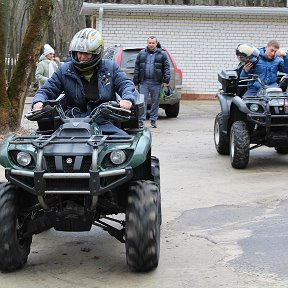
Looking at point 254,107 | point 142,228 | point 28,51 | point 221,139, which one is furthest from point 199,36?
point 142,228

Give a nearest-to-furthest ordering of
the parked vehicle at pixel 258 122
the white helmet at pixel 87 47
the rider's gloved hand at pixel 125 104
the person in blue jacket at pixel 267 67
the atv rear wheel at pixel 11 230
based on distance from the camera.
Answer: the atv rear wheel at pixel 11 230, the rider's gloved hand at pixel 125 104, the white helmet at pixel 87 47, the parked vehicle at pixel 258 122, the person in blue jacket at pixel 267 67

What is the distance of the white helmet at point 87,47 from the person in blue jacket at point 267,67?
17.4 ft

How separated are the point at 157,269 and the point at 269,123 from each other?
4910 millimetres

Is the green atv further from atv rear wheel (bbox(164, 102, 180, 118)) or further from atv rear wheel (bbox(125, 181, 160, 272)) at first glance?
atv rear wheel (bbox(164, 102, 180, 118))

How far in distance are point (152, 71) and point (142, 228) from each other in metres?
11.0

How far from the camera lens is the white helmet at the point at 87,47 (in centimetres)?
632

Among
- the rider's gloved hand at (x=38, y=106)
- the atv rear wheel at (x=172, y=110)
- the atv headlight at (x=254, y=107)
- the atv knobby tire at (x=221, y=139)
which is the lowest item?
the atv rear wheel at (x=172, y=110)

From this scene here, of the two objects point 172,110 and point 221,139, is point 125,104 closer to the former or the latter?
point 221,139

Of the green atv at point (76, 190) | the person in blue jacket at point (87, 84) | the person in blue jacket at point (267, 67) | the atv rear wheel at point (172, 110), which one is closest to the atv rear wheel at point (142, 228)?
the green atv at point (76, 190)

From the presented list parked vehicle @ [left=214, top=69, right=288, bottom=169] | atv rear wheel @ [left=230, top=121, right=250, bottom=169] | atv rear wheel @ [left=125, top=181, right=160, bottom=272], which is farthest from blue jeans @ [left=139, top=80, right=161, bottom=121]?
atv rear wheel @ [left=125, top=181, right=160, bottom=272]

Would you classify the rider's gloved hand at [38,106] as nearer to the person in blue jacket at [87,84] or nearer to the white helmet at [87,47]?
the person in blue jacket at [87,84]

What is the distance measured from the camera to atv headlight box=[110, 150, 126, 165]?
18.3 ft

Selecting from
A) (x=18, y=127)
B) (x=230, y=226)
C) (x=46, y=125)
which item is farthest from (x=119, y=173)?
(x=18, y=127)

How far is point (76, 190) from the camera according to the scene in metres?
5.48
